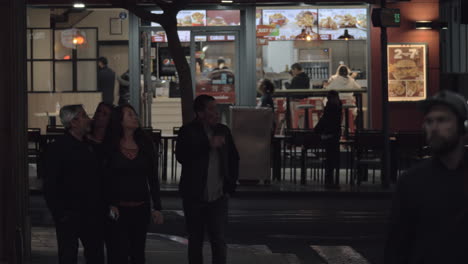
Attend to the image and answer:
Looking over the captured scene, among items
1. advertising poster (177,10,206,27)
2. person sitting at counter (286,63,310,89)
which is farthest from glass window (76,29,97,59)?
person sitting at counter (286,63,310,89)

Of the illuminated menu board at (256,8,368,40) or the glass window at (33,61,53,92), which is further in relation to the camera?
the glass window at (33,61,53,92)

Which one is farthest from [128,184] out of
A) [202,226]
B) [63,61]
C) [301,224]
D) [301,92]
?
[63,61]

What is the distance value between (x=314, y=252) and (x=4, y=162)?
12.5 ft

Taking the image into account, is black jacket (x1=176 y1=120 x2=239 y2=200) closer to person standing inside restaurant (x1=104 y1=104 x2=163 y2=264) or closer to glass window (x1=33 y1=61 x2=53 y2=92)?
person standing inside restaurant (x1=104 y1=104 x2=163 y2=264)

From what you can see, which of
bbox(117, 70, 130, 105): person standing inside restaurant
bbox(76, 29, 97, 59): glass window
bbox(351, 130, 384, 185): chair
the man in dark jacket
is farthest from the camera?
bbox(76, 29, 97, 59): glass window

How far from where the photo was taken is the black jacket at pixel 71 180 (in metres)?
7.85

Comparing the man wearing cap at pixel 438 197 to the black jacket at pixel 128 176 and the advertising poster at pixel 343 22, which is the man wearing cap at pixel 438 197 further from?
the advertising poster at pixel 343 22

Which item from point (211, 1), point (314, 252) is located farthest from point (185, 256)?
point (211, 1)

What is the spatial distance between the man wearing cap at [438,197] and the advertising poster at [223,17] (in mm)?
18995

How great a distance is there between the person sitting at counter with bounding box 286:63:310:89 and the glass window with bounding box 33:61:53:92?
5879mm

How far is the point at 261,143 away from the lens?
18453 millimetres

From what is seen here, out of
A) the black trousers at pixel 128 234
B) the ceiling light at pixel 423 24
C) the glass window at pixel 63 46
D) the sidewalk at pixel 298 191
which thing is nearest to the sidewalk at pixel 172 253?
the black trousers at pixel 128 234

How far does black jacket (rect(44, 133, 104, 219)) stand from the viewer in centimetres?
785

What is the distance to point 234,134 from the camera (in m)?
18.3
